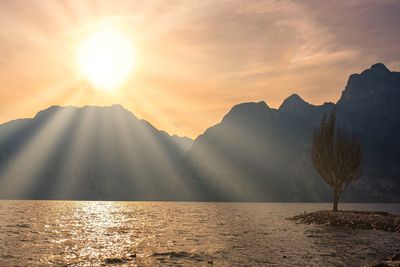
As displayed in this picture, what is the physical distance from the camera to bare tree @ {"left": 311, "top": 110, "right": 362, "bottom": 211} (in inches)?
2953

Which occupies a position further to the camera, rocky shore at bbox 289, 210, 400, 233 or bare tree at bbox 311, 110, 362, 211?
bare tree at bbox 311, 110, 362, 211

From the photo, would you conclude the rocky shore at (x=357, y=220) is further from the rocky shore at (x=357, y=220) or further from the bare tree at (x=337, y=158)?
the bare tree at (x=337, y=158)

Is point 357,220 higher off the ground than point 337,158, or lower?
lower

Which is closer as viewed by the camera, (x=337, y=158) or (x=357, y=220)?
(x=357, y=220)

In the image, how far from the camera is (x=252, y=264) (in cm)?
2769

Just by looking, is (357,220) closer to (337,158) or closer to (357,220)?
(357,220)

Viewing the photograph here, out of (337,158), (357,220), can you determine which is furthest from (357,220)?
(337,158)

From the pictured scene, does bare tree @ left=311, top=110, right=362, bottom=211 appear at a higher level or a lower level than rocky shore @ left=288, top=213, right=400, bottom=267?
higher

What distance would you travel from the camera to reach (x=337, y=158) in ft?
247

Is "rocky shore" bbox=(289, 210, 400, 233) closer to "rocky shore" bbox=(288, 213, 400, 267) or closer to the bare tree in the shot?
"rocky shore" bbox=(288, 213, 400, 267)

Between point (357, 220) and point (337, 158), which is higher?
point (337, 158)

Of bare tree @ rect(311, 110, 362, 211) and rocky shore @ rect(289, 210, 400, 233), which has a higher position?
bare tree @ rect(311, 110, 362, 211)

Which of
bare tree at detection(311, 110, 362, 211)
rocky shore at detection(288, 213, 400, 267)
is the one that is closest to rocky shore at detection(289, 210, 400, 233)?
rocky shore at detection(288, 213, 400, 267)

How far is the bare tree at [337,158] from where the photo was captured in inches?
2953
